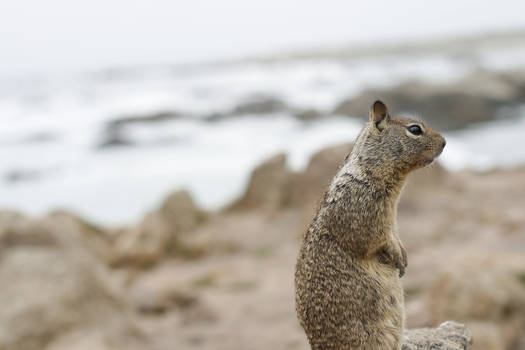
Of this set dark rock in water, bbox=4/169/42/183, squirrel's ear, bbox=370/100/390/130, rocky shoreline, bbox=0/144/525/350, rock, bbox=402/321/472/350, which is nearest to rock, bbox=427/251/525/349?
rocky shoreline, bbox=0/144/525/350

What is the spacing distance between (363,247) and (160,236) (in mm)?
16110

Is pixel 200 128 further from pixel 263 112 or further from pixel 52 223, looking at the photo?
pixel 52 223

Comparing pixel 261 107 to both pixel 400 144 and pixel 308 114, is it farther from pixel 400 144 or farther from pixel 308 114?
pixel 400 144

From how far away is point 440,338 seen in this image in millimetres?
4551

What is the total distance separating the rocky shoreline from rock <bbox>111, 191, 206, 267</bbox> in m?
0.05

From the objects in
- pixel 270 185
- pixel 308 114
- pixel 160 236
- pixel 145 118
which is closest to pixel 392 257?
pixel 160 236

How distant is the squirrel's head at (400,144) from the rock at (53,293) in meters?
6.19

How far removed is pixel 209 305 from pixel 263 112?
129 feet

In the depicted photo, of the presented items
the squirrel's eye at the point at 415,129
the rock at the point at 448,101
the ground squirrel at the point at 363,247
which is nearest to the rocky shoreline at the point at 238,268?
the ground squirrel at the point at 363,247

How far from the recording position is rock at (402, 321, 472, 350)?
172 inches

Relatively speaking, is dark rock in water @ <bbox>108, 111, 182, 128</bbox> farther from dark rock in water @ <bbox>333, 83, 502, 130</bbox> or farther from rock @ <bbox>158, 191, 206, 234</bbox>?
rock @ <bbox>158, 191, 206, 234</bbox>

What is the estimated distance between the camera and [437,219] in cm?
1842

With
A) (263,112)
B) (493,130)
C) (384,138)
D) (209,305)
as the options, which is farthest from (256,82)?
(384,138)

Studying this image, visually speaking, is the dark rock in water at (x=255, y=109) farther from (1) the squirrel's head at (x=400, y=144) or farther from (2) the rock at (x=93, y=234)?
(1) the squirrel's head at (x=400, y=144)
